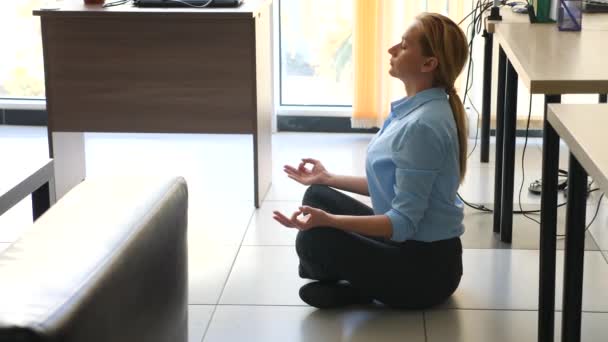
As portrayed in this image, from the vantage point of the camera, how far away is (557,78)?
7.13ft

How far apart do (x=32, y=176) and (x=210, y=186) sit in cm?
177

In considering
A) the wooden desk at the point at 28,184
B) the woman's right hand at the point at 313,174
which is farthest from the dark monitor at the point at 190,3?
the wooden desk at the point at 28,184

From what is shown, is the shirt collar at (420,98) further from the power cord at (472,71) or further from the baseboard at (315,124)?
the baseboard at (315,124)

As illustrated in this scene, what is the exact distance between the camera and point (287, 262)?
9.79ft

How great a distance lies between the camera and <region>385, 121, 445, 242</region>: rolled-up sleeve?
237 cm

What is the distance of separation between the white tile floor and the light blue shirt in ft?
0.85

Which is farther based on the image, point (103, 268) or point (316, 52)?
point (316, 52)

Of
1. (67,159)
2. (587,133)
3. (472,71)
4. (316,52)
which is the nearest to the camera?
(587,133)

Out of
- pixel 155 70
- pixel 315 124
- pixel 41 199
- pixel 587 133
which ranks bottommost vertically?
pixel 315 124

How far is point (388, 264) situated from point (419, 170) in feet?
0.94

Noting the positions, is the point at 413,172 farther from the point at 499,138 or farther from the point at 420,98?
the point at 499,138

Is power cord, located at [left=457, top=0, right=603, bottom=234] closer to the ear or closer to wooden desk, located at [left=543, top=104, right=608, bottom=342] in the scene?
the ear

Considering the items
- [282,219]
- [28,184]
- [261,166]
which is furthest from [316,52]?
[28,184]

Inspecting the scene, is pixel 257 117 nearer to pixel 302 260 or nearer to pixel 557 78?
pixel 302 260
